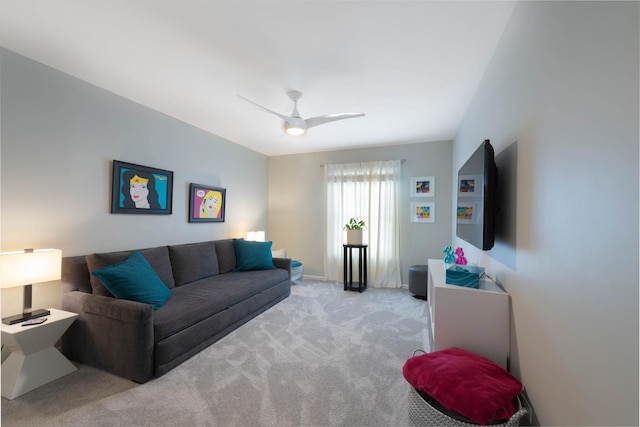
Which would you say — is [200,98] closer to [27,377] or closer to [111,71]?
[111,71]

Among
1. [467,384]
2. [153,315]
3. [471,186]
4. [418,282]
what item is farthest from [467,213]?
[153,315]

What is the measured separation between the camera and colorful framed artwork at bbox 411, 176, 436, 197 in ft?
14.4

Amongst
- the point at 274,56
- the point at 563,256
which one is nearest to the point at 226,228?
the point at 274,56

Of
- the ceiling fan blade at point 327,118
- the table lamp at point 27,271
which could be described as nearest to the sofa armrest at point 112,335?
the table lamp at point 27,271

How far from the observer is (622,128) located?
0.73m

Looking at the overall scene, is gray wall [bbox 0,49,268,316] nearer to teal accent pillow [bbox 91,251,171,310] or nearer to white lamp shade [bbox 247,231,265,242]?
teal accent pillow [bbox 91,251,171,310]

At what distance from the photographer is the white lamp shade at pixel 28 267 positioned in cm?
178

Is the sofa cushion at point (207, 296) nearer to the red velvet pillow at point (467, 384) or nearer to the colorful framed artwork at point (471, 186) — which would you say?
the red velvet pillow at point (467, 384)

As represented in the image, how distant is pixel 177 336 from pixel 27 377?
94cm

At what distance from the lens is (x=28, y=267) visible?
1876mm

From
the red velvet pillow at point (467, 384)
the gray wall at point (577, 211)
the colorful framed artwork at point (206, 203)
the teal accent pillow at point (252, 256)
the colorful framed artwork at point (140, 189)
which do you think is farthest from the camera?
the teal accent pillow at point (252, 256)

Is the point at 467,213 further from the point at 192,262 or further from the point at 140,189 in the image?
the point at 140,189

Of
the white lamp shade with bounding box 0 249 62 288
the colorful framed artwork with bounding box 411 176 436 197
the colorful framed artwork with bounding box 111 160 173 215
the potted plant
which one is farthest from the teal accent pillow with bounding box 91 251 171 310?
the colorful framed artwork with bounding box 411 176 436 197

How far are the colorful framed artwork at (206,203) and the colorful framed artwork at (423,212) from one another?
3215mm
